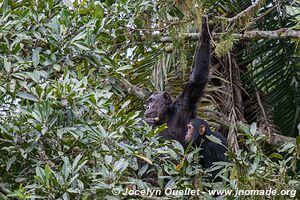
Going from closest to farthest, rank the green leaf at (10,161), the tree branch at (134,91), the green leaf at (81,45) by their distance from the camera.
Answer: the green leaf at (10,161), the green leaf at (81,45), the tree branch at (134,91)

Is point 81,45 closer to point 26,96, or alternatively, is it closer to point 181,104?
point 26,96

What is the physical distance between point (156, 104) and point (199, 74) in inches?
21.9

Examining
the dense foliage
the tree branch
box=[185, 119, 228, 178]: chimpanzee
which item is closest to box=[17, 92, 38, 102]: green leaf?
the dense foliage

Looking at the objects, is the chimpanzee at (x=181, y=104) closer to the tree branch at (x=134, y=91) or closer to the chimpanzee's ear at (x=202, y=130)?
the tree branch at (x=134, y=91)

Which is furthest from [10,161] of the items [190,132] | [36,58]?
[190,132]

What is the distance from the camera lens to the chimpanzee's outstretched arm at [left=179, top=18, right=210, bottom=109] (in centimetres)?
593

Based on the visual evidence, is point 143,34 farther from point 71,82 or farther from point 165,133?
point 71,82

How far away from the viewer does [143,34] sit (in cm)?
604

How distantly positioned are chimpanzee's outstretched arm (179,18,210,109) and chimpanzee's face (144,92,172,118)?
21 cm

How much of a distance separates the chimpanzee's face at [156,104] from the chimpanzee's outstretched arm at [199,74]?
0.68 ft

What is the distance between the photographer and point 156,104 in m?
6.36

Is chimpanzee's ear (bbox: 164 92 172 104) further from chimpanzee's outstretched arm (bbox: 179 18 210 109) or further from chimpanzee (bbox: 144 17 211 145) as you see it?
chimpanzee's outstretched arm (bbox: 179 18 210 109)

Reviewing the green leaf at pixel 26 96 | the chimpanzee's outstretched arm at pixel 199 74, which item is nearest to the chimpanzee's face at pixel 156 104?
the chimpanzee's outstretched arm at pixel 199 74

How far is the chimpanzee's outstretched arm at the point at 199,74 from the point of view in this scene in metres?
5.93
